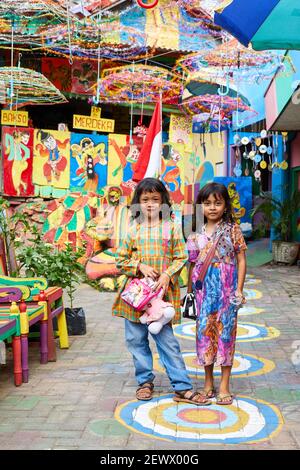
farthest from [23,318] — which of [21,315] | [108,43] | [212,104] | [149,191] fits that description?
[212,104]

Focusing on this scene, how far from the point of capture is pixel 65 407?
3557mm

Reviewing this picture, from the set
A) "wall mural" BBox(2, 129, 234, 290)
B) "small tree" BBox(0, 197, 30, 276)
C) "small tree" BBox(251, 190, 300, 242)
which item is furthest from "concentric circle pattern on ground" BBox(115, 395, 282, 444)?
"small tree" BBox(251, 190, 300, 242)

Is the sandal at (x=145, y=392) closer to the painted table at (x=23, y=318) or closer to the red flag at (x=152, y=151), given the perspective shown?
the painted table at (x=23, y=318)

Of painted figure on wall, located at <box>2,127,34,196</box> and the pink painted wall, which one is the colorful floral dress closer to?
painted figure on wall, located at <box>2,127,34,196</box>

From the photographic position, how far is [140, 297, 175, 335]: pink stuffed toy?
11.3 feet

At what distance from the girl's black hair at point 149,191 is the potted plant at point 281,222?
8.42 metres

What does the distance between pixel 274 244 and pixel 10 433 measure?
9.72 m

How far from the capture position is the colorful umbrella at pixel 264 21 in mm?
3797

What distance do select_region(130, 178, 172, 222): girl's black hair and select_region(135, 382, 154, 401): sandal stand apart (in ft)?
4.02

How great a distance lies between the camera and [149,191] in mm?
3615

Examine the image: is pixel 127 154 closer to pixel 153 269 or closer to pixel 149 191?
pixel 149 191

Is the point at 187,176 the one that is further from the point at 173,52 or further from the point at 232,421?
the point at 232,421
